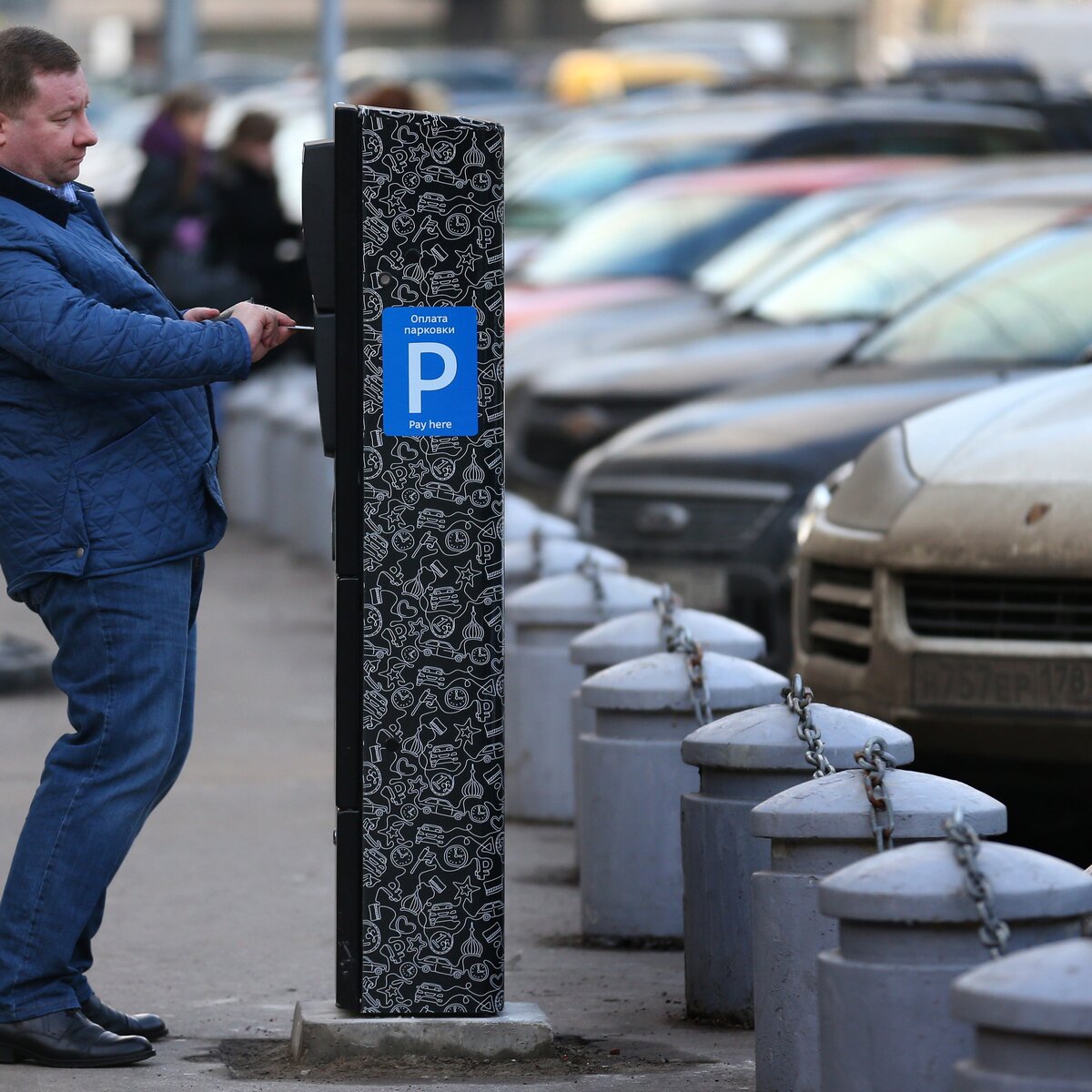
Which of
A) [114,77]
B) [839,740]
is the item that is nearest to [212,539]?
[839,740]

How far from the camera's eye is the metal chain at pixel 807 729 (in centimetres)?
445

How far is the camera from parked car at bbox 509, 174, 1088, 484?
9727mm

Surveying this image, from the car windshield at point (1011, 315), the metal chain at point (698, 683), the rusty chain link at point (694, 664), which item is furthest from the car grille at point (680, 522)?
the metal chain at point (698, 683)

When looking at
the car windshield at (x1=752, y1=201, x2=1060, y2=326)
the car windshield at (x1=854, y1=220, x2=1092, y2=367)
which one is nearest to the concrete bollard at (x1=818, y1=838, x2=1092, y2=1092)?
the car windshield at (x1=854, y1=220, x2=1092, y2=367)

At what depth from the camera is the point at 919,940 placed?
3461mm

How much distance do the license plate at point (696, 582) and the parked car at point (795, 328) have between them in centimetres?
139

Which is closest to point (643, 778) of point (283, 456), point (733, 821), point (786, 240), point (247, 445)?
point (733, 821)

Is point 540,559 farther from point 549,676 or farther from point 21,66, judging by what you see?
point 21,66

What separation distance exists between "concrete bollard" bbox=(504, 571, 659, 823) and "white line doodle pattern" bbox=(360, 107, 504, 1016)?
7.86ft

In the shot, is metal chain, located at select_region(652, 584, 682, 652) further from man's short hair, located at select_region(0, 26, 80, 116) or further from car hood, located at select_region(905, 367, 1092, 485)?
man's short hair, located at select_region(0, 26, 80, 116)

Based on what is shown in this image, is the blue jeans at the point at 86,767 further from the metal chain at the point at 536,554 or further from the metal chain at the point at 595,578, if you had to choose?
the metal chain at the point at 536,554

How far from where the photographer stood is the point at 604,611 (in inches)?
268

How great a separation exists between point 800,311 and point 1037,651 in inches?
204

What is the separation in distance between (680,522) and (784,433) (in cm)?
45
